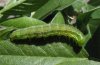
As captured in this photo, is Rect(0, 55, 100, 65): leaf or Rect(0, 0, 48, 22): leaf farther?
Rect(0, 0, 48, 22): leaf

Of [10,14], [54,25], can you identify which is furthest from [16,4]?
[54,25]

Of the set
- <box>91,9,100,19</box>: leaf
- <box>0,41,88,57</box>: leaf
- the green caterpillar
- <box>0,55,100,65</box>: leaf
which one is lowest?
<box>0,55,100,65</box>: leaf

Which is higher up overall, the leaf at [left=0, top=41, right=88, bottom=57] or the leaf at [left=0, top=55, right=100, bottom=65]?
the leaf at [left=0, top=41, right=88, bottom=57]

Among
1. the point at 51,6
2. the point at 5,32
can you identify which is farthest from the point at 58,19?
the point at 5,32

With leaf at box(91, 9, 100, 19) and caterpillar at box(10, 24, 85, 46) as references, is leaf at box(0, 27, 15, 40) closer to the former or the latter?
caterpillar at box(10, 24, 85, 46)

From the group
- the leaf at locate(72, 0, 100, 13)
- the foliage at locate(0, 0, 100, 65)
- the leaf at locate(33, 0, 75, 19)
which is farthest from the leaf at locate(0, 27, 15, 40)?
the leaf at locate(72, 0, 100, 13)

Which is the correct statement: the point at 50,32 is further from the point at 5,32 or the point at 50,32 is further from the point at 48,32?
the point at 5,32

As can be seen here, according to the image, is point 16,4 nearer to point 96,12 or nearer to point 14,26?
point 14,26
